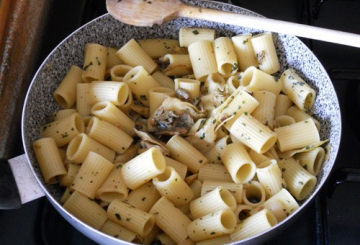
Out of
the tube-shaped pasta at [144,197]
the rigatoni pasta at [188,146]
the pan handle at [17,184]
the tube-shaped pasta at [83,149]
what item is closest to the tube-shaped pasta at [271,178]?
the rigatoni pasta at [188,146]

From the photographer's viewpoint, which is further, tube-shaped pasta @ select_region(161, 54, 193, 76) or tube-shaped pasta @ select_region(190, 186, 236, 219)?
tube-shaped pasta @ select_region(161, 54, 193, 76)

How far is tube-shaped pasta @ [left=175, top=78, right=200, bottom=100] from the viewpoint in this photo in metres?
1.19

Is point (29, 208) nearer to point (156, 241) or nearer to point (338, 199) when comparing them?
point (156, 241)

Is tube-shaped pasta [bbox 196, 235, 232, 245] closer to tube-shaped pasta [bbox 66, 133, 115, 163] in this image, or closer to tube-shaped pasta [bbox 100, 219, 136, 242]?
tube-shaped pasta [bbox 100, 219, 136, 242]

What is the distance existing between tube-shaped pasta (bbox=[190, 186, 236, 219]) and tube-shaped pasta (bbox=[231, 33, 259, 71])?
366 millimetres

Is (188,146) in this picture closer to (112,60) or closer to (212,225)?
(212,225)

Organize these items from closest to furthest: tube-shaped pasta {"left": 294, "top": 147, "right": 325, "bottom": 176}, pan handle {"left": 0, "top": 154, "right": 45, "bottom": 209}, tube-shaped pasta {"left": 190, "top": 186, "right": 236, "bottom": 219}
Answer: pan handle {"left": 0, "top": 154, "right": 45, "bottom": 209} < tube-shaped pasta {"left": 190, "top": 186, "right": 236, "bottom": 219} < tube-shaped pasta {"left": 294, "top": 147, "right": 325, "bottom": 176}

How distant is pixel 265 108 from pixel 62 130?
45cm

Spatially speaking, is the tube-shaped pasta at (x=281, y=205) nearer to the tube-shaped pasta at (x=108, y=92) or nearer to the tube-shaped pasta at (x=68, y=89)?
the tube-shaped pasta at (x=108, y=92)

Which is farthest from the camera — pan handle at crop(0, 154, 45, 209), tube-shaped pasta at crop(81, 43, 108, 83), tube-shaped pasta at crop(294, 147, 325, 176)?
tube-shaped pasta at crop(81, 43, 108, 83)

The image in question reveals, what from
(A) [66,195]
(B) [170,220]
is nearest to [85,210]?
(A) [66,195]

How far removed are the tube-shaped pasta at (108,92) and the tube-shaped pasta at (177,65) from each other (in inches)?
5.4

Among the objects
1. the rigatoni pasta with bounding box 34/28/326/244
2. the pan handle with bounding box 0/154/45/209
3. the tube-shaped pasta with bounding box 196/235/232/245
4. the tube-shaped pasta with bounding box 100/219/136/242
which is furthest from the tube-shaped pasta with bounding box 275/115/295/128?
the pan handle with bounding box 0/154/45/209

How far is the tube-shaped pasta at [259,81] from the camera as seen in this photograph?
1181mm
